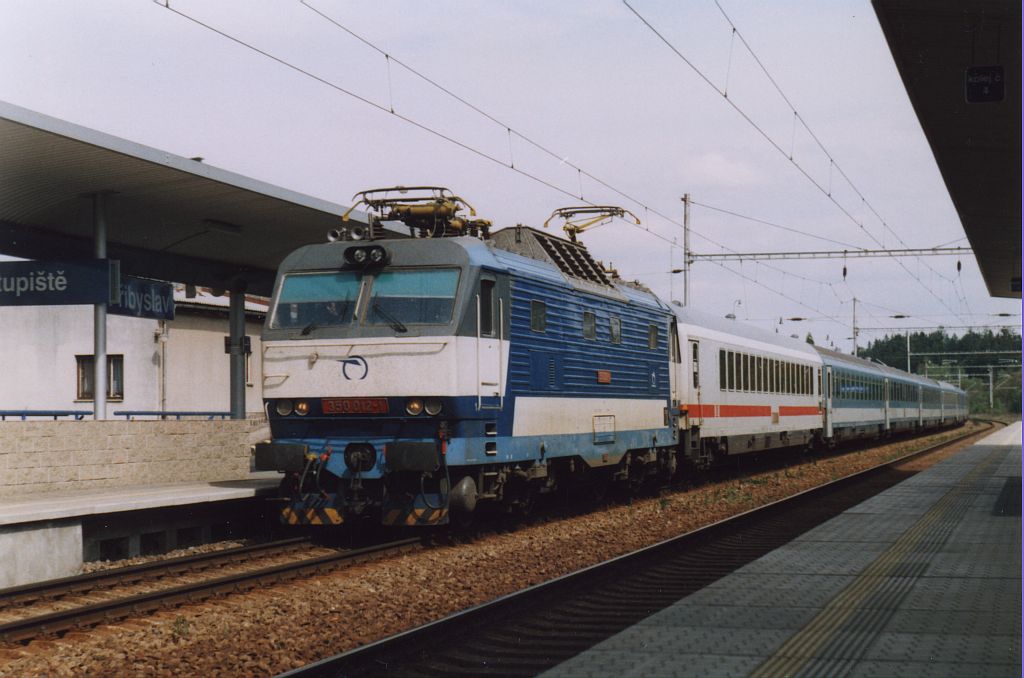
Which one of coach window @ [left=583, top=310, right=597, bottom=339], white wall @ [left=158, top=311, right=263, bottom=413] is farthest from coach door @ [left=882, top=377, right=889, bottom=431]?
coach window @ [left=583, top=310, right=597, bottom=339]

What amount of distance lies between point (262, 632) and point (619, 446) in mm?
8803

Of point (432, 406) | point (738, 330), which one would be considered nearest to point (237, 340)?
point (432, 406)

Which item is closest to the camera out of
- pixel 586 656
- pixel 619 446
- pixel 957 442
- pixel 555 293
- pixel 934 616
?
pixel 586 656

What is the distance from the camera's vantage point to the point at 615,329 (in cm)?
1641

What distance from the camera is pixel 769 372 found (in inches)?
1047

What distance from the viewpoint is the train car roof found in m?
20.8

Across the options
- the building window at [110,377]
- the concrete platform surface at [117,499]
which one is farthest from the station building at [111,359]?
the concrete platform surface at [117,499]

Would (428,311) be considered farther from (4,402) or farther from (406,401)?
(4,402)

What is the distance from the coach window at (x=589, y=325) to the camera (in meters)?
15.2

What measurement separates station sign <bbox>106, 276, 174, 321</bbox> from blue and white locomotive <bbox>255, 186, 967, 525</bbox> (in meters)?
3.61

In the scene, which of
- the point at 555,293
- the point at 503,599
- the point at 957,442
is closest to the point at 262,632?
the point at 503,599

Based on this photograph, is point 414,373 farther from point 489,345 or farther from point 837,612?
point 837,612

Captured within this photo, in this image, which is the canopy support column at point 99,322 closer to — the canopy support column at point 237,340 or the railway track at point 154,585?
the canopy support column at point 237,340

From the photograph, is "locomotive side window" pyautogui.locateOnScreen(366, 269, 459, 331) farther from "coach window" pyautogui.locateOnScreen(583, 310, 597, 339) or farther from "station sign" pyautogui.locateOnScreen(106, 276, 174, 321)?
"station sign" pyautogui.locateOnScreen(106, 276, 174, 321)
